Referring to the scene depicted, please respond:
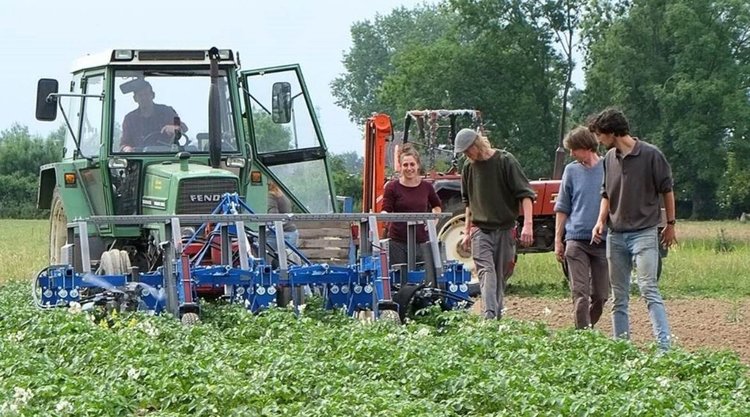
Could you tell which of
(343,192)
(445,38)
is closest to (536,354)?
(343,192)

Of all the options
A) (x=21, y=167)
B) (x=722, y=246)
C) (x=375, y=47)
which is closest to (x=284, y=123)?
(x=722, y=246)

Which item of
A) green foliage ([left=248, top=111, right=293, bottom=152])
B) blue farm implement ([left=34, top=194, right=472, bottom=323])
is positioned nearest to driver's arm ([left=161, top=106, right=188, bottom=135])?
green foliage ([left=248, top=111, right=293, bottom=152])

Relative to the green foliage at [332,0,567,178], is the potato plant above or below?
below

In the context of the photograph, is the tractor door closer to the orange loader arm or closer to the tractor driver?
the tractor driver

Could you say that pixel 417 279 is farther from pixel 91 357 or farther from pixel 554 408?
pixel 554 408

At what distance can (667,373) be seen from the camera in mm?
7582

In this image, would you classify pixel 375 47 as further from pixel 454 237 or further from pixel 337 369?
pixel 337 369

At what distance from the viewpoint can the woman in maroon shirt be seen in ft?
38.9

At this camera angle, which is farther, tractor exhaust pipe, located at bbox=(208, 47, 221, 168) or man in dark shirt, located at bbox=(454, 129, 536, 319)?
tractor exhaust pipe, located at bbox=(208, 47, 221, 168)

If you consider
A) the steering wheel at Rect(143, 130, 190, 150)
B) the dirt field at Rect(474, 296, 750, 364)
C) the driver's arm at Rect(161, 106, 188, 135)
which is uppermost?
the driver's arm at Rect(161, 106, 188, 135)

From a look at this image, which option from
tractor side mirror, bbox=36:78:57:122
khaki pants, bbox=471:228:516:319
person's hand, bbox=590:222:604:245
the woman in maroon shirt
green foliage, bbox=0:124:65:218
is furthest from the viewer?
green foliage, bbox=0:124:65:218

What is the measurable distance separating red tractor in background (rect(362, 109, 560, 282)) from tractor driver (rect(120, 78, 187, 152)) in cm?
388

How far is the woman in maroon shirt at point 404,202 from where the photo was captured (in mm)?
11867

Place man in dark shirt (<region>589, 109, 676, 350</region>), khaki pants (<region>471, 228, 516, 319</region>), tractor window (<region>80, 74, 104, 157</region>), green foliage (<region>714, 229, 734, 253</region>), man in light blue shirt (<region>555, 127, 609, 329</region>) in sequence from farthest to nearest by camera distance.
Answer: green foliage (<region>714, 229, 734, 253</region>) → tractor window (<region>80, 74, 104, 157</region>) → khaki pants (<region>471, 228, 516, 319</region>) → man in light blue shirt (<region>555, 127, 609, 329</region>) → man in dark shirt (<region>589, 109, 676, 350</region>)
